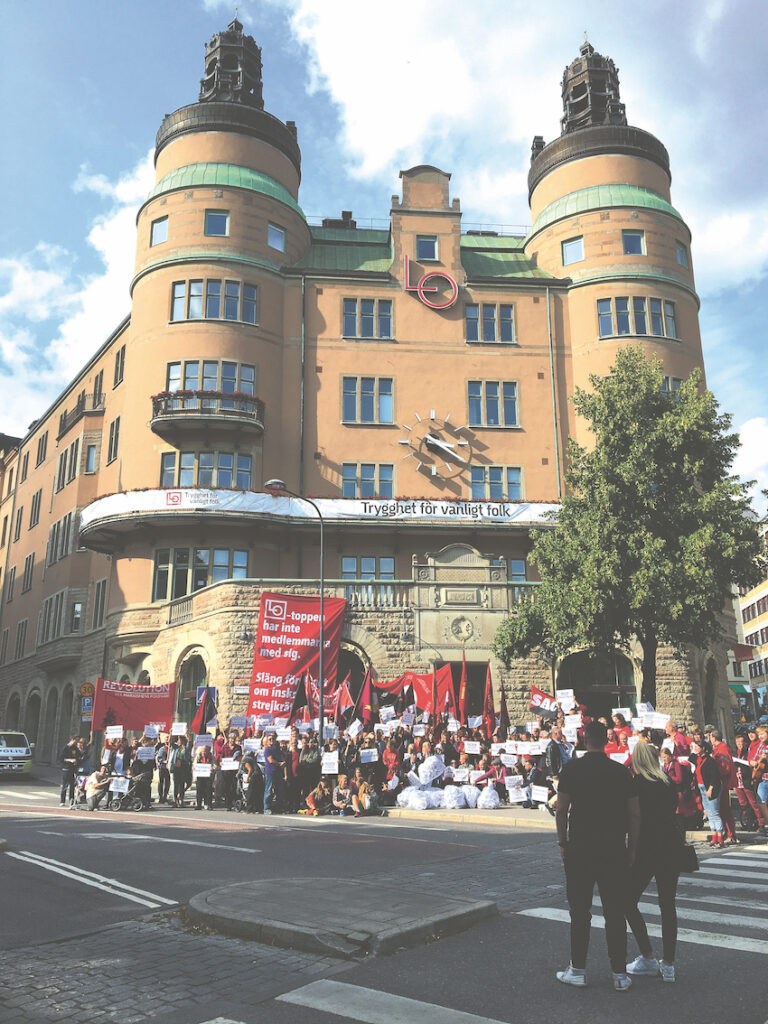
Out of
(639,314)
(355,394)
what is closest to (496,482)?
(355,394)

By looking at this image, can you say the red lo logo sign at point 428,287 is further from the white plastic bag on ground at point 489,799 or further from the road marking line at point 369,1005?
the road marking line at point 369,1005

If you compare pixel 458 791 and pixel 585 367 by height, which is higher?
pixel 585 367

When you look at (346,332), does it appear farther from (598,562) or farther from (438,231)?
(598,562)

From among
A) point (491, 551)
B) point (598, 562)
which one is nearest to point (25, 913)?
point (598, 562)

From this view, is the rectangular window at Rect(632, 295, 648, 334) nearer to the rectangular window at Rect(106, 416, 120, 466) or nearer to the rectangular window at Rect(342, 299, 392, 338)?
the rectangular window at Rect(342, 299, 392, 338)

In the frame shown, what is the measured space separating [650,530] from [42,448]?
42061mm

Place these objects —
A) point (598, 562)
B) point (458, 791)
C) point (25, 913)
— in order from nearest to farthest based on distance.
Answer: point (25, 913), point (458, 791), point (598, 562)

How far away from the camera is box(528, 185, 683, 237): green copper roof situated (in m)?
39.2

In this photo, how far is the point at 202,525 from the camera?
114 feet

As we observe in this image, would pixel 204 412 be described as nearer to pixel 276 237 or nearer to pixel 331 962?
pixel 276 237

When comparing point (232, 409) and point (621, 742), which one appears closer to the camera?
point (621, 742)

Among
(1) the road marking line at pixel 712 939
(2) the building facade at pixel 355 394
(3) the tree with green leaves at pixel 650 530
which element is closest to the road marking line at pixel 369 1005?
(1) the road marking line at pixel 712 939

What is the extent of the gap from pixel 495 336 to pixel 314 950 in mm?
35070

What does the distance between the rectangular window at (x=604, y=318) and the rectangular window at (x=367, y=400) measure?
9.62 metres
